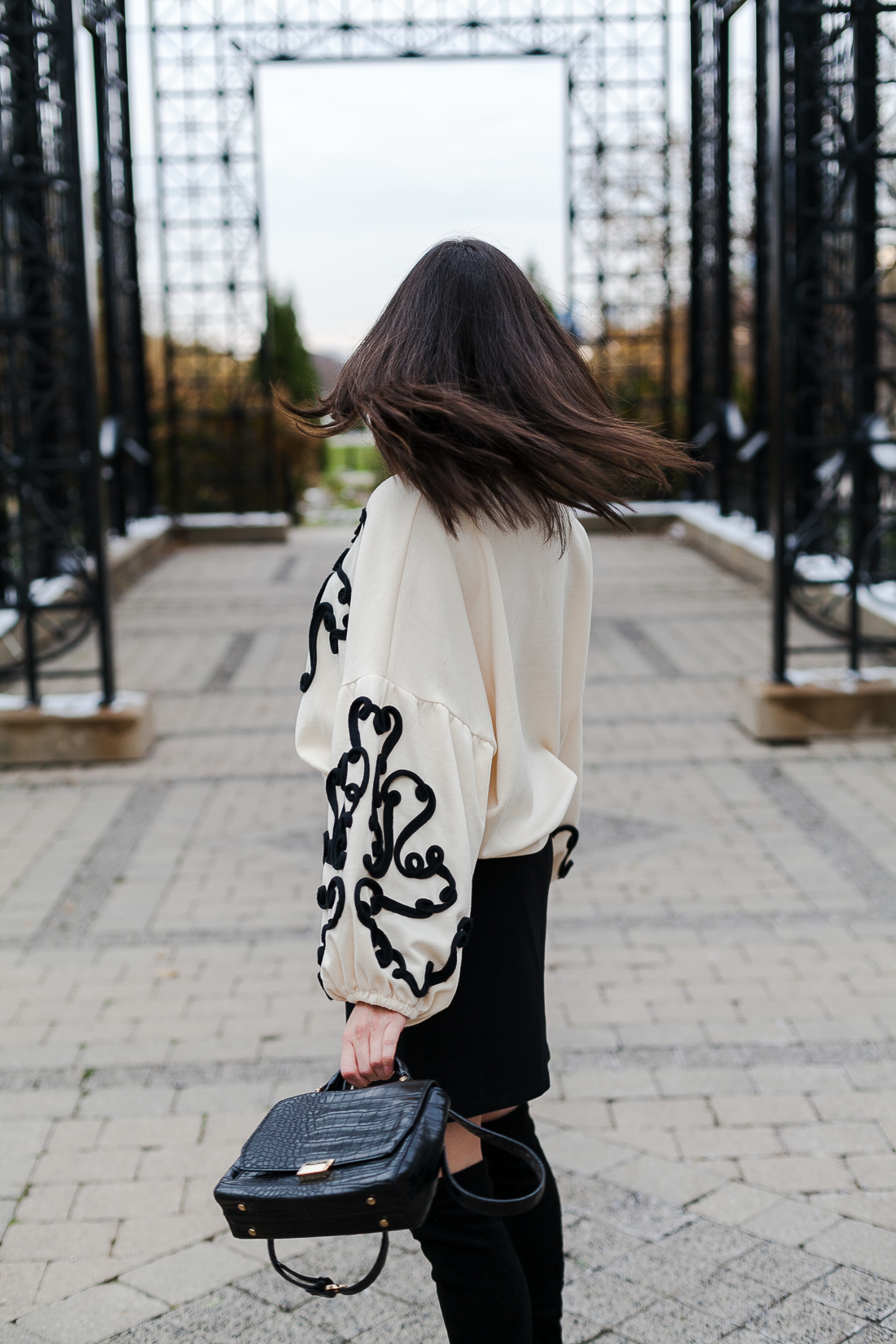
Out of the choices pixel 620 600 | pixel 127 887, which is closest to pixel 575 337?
pixel 127 887

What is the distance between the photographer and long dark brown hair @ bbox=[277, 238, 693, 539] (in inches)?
67.3

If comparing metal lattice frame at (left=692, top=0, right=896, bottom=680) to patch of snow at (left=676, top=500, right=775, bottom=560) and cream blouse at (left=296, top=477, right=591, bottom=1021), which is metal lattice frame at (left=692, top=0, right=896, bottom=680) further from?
cream blouse at (left=296, top=477, right=591, bottom=1021)

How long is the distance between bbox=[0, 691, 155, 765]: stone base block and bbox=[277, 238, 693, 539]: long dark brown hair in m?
5.25

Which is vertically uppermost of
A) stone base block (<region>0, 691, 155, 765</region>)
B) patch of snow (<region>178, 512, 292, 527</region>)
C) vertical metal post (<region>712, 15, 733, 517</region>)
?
vertical metal post (<region>712, 15, 733, 517</region>)

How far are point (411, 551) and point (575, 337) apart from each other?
1.64ft

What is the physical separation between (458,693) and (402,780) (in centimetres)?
14

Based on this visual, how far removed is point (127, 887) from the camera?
5.11m

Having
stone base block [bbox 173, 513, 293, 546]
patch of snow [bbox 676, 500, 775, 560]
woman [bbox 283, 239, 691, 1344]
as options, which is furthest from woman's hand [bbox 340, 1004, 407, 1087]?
stone base block [bbox 173, 513, 293, 546]

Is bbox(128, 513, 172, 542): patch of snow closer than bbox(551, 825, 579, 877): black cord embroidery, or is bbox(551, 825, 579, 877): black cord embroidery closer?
bbox(551, 825, 579, 877): black cord embroidery

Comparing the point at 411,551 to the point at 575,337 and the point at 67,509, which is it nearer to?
the point at 575,337

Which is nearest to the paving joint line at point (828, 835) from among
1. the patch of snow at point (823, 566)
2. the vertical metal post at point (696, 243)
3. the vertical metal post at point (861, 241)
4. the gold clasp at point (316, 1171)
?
the vertical metal post at point (861, 241)

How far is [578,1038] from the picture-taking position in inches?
148

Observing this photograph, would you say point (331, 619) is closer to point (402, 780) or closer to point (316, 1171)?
point (402, 780)

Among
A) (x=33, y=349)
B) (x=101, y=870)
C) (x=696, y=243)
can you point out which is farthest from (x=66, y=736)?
(x=696, y=243)
